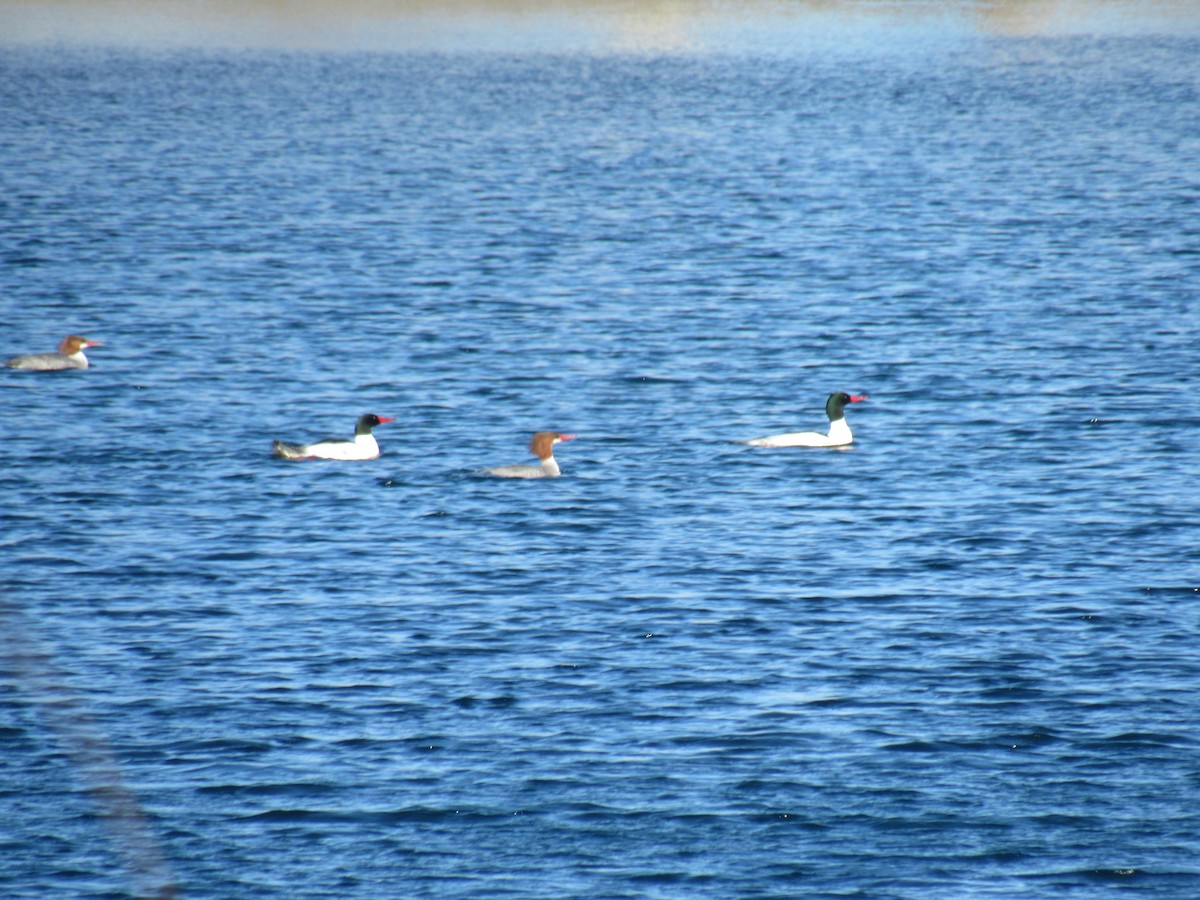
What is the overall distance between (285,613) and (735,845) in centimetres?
697

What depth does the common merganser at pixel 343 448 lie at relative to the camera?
1034 inches

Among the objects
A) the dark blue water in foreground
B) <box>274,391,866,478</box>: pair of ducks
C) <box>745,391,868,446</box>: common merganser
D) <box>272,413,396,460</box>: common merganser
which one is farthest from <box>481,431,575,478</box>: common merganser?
<box>745,391,868,446</box>: common merganser

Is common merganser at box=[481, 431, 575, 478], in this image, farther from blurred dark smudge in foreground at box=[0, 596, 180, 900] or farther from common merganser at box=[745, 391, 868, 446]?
blurred dark smudge in foreground at box=[0, 596, 180, 900]

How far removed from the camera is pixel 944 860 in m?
13.9

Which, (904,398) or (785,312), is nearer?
(904,398)

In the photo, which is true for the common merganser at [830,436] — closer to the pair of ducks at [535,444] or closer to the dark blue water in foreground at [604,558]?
the pair of ducks at [535,444]

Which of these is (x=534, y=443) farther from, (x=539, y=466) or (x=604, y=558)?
(x=604, y=558)

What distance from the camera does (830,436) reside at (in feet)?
91.6

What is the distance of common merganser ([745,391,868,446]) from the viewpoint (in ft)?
90.9

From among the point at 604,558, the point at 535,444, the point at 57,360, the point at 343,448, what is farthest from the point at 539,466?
the point at 57,360

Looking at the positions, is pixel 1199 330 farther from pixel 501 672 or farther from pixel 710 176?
pixel 710 176

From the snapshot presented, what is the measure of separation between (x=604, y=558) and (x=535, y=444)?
4.39 m

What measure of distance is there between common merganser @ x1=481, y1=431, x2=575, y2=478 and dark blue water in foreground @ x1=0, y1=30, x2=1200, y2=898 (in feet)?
1.28

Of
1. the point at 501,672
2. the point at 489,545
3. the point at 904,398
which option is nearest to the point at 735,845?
the point at 501,672
